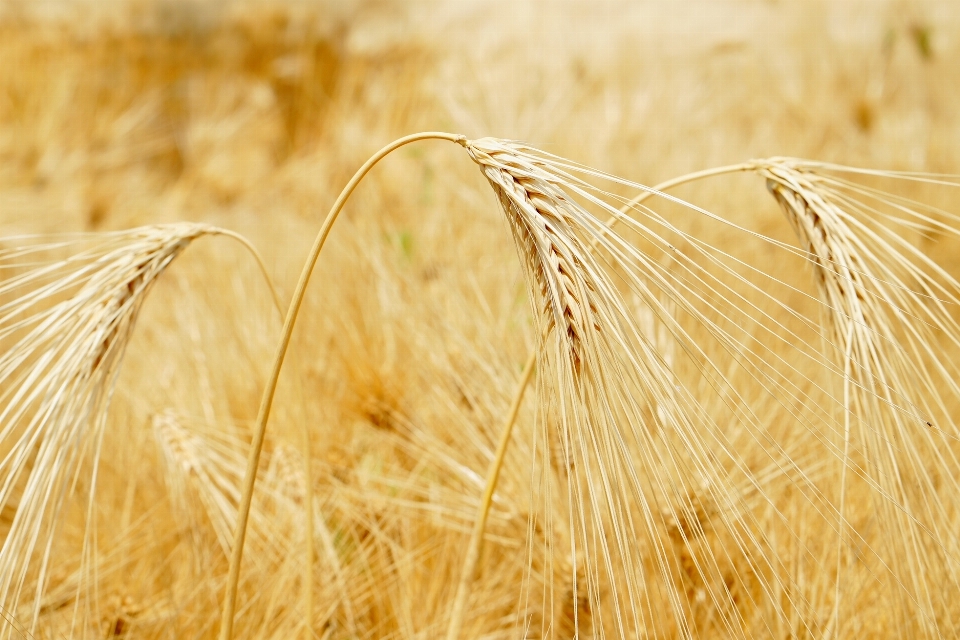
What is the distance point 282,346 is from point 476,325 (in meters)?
0.38

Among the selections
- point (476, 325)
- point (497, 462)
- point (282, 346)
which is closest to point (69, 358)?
point (282, 346)

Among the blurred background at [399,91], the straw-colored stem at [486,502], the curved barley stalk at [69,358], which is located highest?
the blurred background at [399,91]

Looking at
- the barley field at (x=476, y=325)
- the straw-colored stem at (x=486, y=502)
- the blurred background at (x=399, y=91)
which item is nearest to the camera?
the barley field at (x=476, y=325)

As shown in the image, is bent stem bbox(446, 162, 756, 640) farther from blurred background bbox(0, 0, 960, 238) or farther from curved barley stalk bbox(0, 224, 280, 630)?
blurred background bbox(0, 0, 960, 238)

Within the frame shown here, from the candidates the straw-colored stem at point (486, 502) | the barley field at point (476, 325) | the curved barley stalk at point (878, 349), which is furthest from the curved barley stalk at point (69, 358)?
the curved barley stalk at point (878, 349)

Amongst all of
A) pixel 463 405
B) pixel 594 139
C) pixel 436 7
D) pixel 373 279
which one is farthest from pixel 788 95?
pixel 463 405

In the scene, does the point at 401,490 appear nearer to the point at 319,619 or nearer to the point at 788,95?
the point at 319,619

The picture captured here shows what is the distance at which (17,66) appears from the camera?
2.20 m

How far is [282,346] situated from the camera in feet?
1.32

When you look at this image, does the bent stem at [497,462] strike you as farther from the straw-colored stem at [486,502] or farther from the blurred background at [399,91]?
the blurred background at [399,91]

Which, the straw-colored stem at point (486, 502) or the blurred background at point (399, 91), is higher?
the blurred background at point (399, 91)

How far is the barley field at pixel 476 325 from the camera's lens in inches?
14.5

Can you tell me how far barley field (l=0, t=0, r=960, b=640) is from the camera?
37 centimetres

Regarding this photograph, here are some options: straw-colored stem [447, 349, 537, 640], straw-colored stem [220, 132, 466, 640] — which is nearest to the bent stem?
straw-colored stem [447, 349, 537, 640]
